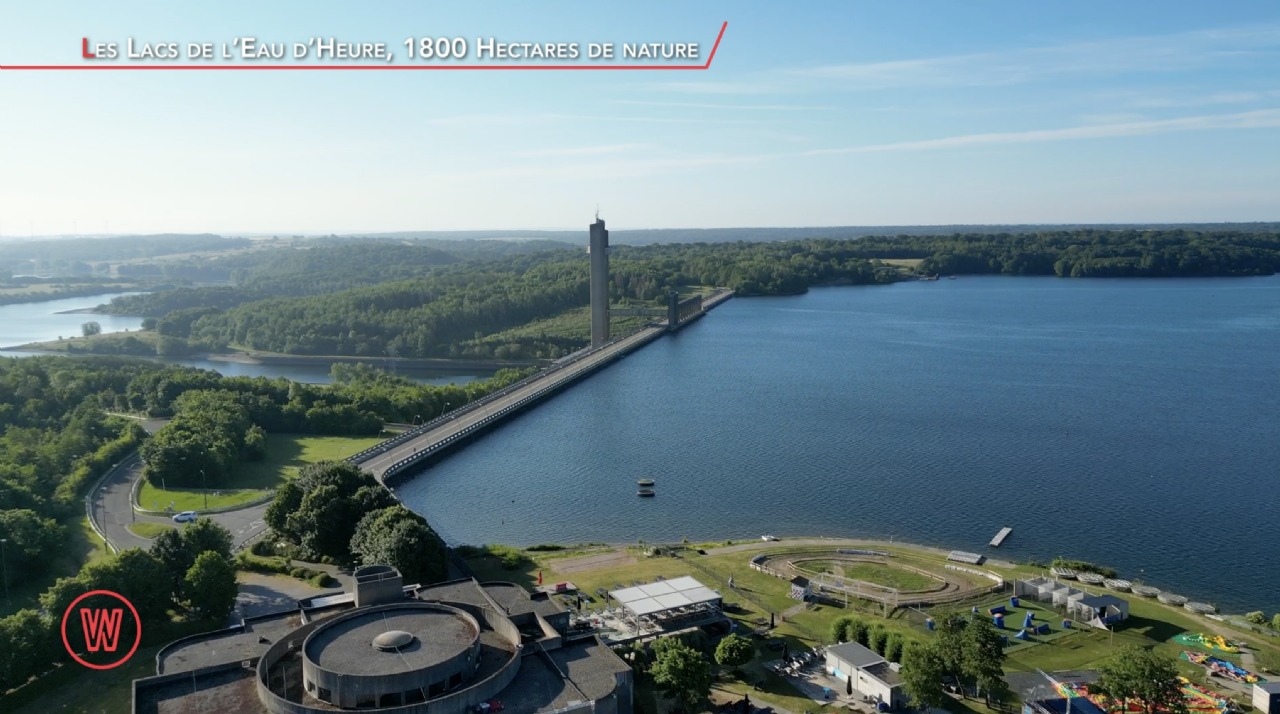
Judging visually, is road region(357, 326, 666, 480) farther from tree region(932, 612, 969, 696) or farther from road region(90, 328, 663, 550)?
tree region(932, 612, 969, 696)

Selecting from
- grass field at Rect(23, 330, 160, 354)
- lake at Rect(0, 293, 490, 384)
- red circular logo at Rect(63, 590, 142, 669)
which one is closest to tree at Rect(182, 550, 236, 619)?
red circular logo at Rect(63, 590, 142, 669)

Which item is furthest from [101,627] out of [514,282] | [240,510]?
[514,282]

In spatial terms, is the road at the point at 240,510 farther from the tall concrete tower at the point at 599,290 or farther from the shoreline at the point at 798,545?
the tall concrete tower at the point at 599,290

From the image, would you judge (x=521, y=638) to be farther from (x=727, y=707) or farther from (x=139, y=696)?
(x=139, y=696)

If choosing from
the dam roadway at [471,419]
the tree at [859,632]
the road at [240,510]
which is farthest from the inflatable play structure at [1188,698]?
the dam roadway at [471,419]

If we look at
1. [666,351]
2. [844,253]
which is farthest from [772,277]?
[666,351]

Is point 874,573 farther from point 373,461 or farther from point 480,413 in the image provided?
point 480,413
